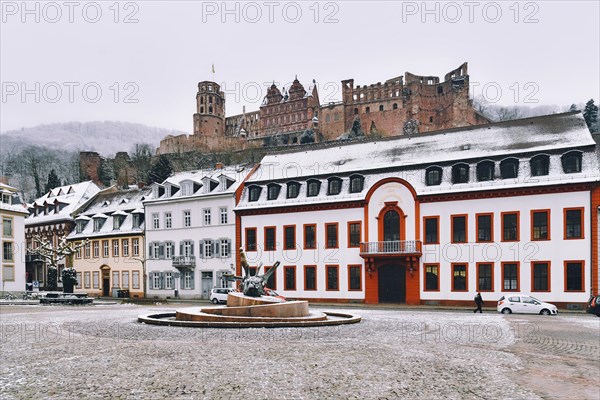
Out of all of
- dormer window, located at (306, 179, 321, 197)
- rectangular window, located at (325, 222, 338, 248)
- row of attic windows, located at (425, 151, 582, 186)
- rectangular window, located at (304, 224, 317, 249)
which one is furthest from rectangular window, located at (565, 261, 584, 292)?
dormer window, located at (306, 179, 321, 197)

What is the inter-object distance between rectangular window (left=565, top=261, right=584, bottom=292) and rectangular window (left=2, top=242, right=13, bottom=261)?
49.3 metres

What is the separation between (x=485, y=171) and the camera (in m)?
39.4

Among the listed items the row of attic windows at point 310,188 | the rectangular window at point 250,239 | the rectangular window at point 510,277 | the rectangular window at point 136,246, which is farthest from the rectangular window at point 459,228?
the rectangular window at point 136,246

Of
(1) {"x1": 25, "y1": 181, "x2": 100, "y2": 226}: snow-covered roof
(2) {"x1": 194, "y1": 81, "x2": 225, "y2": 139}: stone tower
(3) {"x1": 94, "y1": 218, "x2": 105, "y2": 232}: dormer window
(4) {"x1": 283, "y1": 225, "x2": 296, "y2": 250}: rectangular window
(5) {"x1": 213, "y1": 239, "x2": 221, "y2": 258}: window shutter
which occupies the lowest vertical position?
(5) {"x1": 213, "y1": 239, "x2": 221, "y2": 258}: window shutter

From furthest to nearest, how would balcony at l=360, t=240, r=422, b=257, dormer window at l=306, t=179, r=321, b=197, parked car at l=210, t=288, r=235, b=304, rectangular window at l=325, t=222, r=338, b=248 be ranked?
dormer window at l=306, t=179, r=321, b=197
rectangular window at l=325, t=222, r=338, b=248
parked car at l=210, t=288, r=235, b=304
balcony at l=360, t=240, r=422, b=257

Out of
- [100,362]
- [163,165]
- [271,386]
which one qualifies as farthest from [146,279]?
[271,386]

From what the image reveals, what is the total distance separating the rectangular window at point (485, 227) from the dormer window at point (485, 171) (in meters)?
2.55

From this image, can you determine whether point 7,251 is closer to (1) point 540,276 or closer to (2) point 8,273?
(2) point 8,273

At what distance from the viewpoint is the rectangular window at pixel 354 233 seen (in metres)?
43.1

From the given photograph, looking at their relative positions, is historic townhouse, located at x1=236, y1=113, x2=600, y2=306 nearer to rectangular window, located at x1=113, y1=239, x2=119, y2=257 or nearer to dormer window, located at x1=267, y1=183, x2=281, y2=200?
dormer window, located at x1=267, y1=183, x2=281, y2=200

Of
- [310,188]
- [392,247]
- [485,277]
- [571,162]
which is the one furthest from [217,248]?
[571,162]

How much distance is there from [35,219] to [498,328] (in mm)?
60813

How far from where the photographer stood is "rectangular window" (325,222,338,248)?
1738 inches

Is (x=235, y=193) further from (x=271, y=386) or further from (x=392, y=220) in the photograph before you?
(x=271, y=386)
